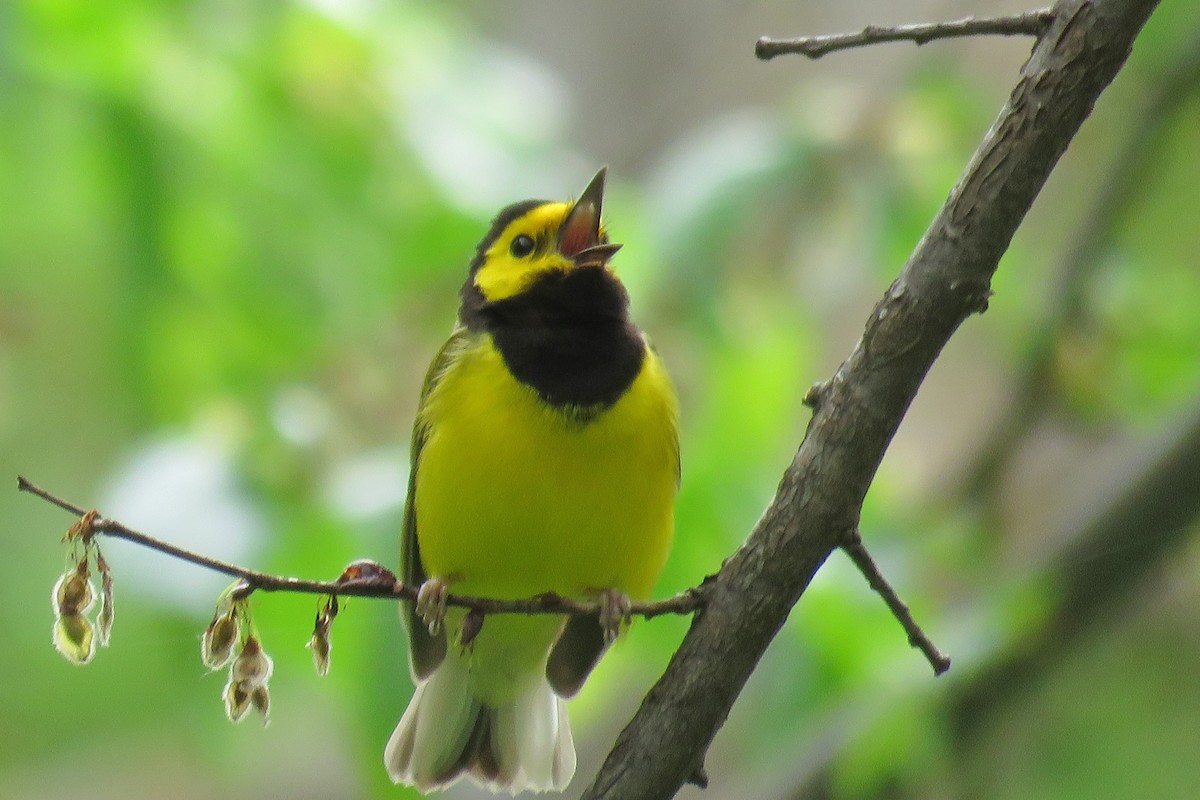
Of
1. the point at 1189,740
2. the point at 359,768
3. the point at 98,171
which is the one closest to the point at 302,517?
the point at 359,768

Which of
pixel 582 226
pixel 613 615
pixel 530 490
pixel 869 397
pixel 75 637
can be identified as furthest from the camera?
pixel 582 226

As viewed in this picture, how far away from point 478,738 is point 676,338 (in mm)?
1441

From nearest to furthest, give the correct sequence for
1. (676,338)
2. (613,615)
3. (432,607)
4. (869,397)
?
(869,397) → (432,607) → (613,615) → (676,338)

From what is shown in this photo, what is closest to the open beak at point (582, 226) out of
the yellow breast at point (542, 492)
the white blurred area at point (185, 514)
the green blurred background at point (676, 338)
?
the green blurred background at point (676, 338)

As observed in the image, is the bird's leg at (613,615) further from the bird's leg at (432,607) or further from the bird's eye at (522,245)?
the bird's eye at (522,245)

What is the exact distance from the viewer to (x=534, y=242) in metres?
4.12

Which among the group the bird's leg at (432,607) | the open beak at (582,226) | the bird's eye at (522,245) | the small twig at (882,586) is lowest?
the small twig at (882,586)

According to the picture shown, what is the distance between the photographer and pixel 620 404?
3.60 metres

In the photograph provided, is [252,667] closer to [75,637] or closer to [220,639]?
[220,639]

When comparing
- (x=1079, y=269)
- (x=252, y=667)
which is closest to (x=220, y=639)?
(x=252, y=667)

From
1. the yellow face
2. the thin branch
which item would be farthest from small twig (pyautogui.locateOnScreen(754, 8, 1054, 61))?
the thin branch

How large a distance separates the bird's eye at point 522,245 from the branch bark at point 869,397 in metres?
1.74

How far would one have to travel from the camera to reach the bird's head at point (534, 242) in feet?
13.1

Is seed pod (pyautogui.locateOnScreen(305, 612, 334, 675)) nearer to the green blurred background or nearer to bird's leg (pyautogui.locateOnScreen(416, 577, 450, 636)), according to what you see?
bird's leg (pyautogui.locateOnScreen(416, 577, 450, 636))
